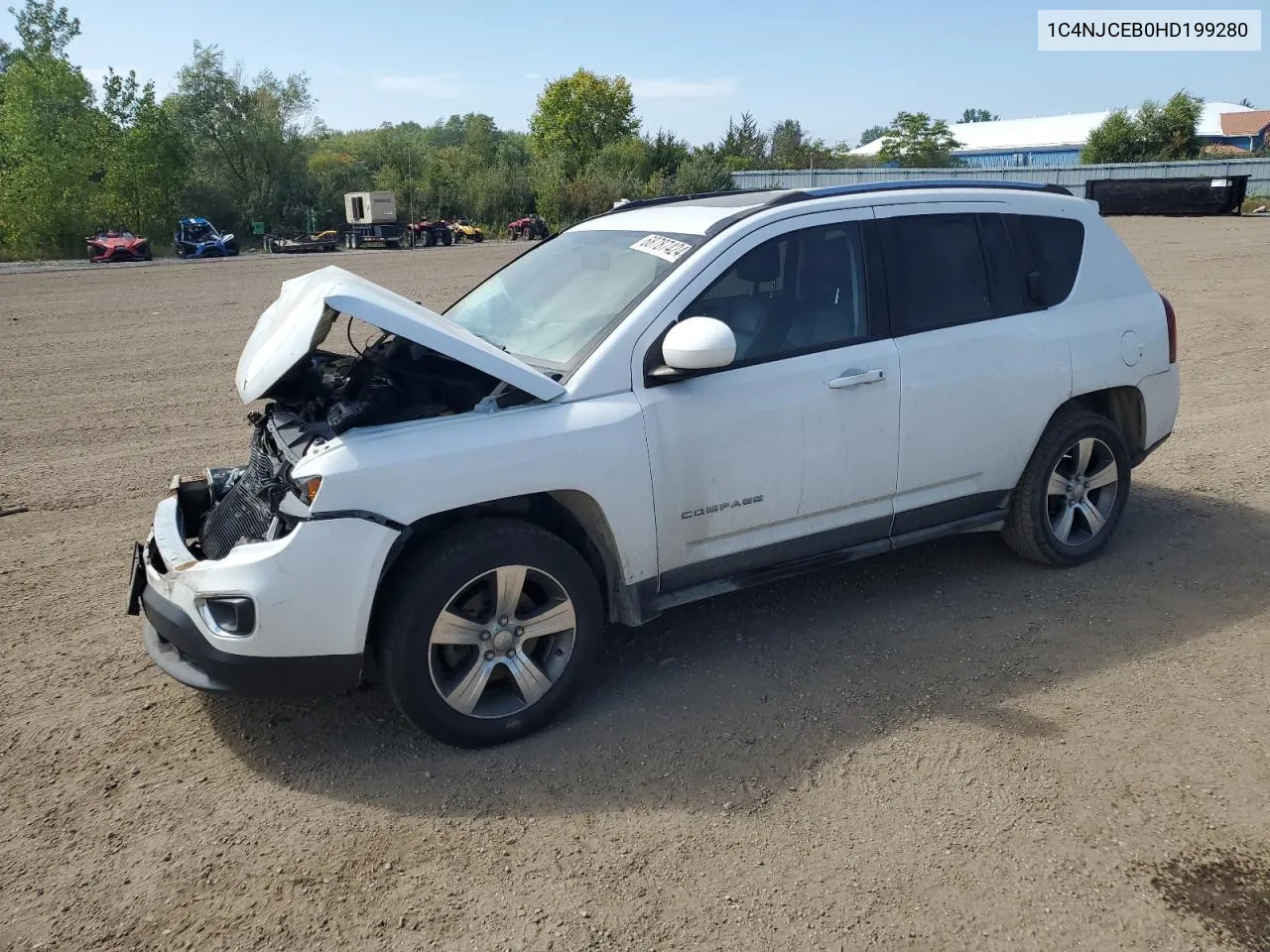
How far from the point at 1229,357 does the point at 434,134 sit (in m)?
139

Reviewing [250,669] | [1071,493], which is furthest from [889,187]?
[250,669]

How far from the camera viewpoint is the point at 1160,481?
656 cm

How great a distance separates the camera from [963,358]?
448cm

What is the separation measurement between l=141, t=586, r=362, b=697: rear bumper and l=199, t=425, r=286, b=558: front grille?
36 centimetres

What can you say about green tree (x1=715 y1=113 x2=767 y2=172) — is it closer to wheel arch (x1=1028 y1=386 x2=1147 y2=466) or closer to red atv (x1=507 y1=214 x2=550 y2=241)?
red atv (x1=507 y1=214 x2=550 y2=241)

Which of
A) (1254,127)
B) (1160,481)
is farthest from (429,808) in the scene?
(1254,127)

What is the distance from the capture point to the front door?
383cm

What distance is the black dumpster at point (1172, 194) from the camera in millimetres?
35562

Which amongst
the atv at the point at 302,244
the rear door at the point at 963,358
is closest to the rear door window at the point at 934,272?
the rear door at the point at 963,358

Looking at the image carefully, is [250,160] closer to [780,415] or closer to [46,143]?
[46,143]

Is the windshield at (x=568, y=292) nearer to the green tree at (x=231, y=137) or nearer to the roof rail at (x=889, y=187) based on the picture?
the roof rail at (x=889, y=187)

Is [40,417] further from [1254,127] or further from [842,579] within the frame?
[1254,127]

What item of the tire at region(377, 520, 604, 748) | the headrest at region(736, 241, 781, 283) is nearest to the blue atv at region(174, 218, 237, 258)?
the headrest at region(736, 241, 781, 283)

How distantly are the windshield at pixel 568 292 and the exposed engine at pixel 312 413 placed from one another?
358 millimetres
